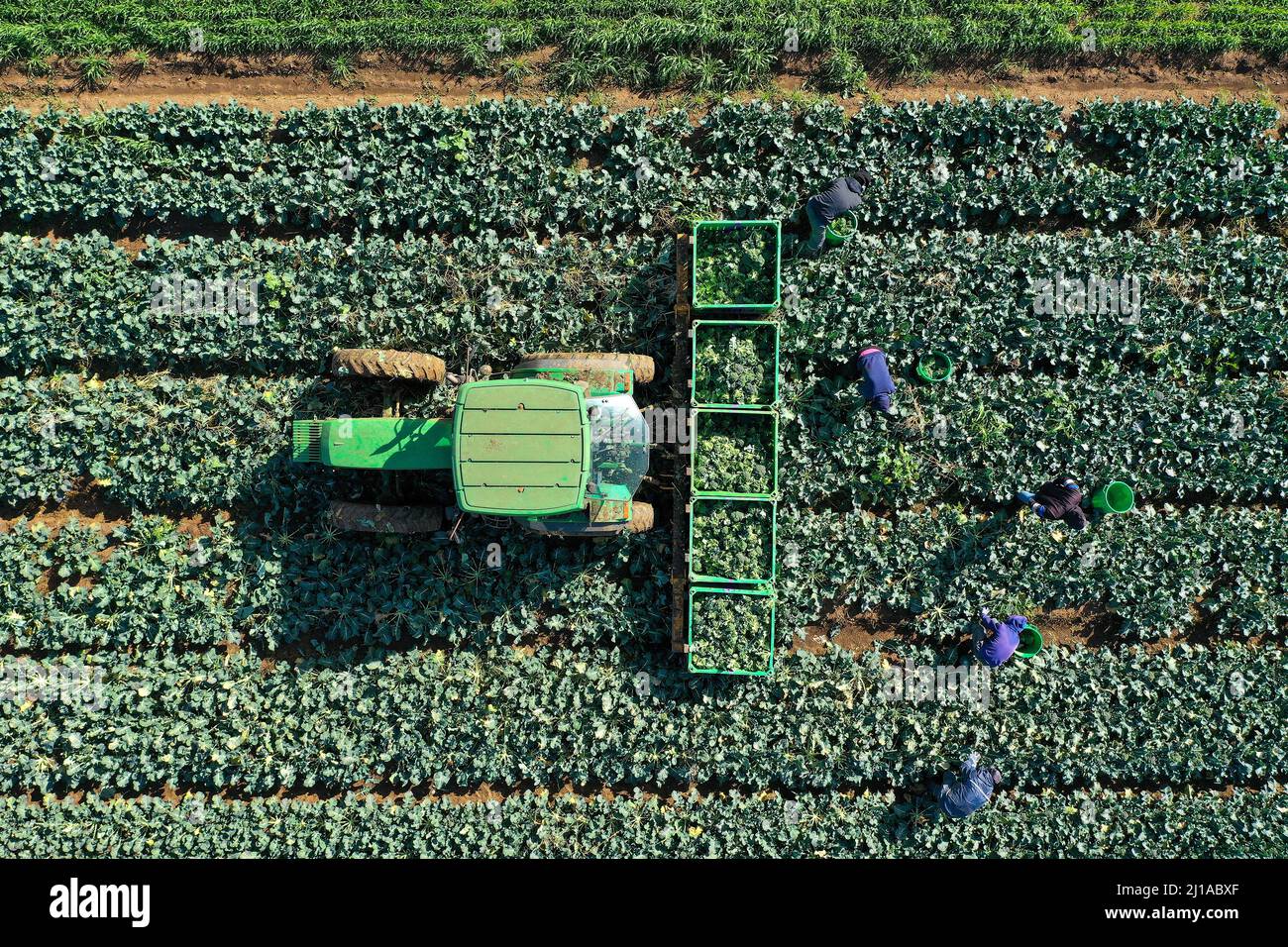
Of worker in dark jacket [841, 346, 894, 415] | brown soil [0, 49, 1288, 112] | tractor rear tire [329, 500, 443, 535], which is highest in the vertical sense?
brown soil [0, 49, 1288, 112]

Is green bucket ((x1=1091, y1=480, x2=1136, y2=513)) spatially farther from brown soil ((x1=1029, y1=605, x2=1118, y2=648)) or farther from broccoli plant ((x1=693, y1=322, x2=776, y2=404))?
broccoli plant ((x1=693, y1=322, x2=776, y2=404))

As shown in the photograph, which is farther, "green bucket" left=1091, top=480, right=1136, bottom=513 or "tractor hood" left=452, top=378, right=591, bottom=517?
"green bucket" left=1091, top=480, right=1136, bottom=513

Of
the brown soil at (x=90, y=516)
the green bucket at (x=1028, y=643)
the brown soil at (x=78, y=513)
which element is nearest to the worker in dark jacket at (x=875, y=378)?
the green bucket at (x=1028, y=643)

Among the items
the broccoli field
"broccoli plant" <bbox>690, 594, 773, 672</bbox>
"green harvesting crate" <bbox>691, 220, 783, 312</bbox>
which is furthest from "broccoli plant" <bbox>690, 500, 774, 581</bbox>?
"green harvesting crate" <bbox>691, 220, 783, 312</bbox>

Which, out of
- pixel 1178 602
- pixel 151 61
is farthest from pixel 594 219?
pixel 1178 602

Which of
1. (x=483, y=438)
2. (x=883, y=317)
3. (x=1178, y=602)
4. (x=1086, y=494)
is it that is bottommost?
(x=1178, y=602)

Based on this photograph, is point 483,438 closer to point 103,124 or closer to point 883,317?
point 883,317
